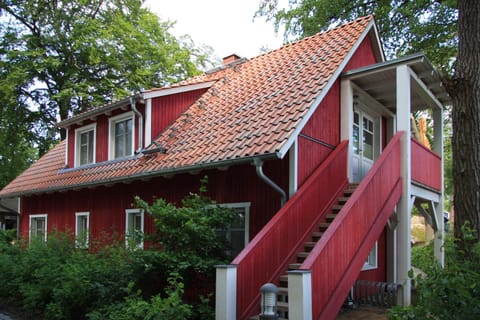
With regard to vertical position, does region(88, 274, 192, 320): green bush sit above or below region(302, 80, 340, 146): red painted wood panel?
below

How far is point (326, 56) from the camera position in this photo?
10.9 m

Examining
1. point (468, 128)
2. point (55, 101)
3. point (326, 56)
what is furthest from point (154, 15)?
point (468, 128)

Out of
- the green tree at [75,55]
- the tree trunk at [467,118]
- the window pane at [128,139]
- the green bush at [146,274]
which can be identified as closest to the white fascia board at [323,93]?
the green bush at [146,274]

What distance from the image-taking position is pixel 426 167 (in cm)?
1091

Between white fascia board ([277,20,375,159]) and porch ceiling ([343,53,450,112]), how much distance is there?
446 mm

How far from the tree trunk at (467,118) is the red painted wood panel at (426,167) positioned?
6.91ft

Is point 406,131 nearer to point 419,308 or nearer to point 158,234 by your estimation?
point 158,234

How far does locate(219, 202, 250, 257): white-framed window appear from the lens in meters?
9.23

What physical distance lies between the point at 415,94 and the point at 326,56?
9.25 feet

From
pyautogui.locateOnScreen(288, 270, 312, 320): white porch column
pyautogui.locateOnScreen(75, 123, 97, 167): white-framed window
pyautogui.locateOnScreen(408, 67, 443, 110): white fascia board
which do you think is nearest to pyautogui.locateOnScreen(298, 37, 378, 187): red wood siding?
pyautogui.locateOnScreen(408, 67, 443, 110): white fascia board

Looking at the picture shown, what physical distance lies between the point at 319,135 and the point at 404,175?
74.3 inches

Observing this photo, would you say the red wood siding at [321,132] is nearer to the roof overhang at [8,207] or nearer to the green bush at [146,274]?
the green bush at [146,274]

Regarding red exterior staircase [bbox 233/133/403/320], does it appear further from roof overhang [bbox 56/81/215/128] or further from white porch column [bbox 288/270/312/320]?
roof overhang [bbox 56/81/215/128]

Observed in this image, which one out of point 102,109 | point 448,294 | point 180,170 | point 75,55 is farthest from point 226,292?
point 75,55
